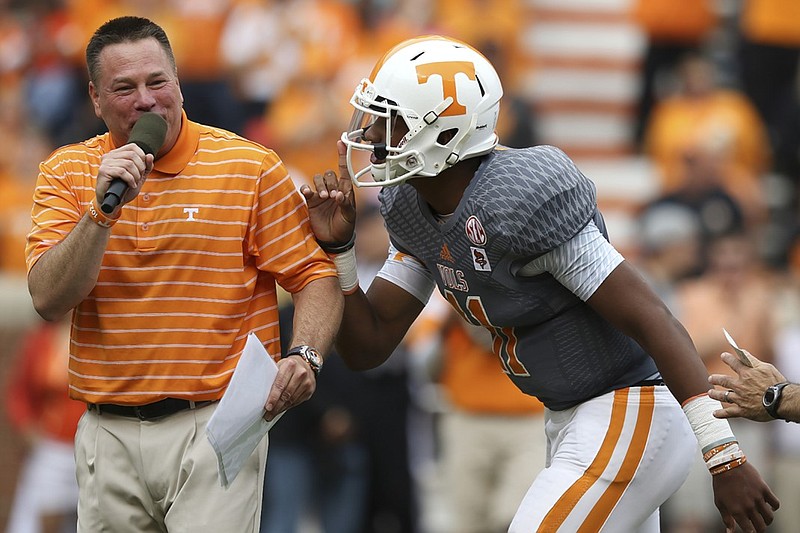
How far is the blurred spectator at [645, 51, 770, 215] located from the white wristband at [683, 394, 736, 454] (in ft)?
18.8

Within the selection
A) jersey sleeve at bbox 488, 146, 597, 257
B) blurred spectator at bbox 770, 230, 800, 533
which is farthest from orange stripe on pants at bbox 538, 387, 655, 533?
blurred spectator at bbox 770, 230, 800, 533

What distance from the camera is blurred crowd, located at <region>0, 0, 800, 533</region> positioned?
803 cm

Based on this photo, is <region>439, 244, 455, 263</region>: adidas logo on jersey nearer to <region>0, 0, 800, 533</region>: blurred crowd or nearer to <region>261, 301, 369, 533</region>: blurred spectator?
<region>0, 0, 800, 533</region>: blurred crowd

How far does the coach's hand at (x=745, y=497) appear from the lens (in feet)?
13.5

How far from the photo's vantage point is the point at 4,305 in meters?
9.10

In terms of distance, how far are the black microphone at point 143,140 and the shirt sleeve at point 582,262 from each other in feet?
3.87

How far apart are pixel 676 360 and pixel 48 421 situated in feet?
16.7

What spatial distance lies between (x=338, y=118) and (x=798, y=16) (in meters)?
3.50

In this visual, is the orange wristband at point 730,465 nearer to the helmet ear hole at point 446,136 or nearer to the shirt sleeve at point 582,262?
the shirt sleeve at point 582,262

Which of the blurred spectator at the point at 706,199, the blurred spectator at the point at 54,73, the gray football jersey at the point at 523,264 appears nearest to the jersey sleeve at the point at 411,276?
the gray football jersey at the point at 523,264

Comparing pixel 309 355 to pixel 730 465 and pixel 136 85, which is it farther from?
pixel 730 465

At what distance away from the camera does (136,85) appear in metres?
4.13

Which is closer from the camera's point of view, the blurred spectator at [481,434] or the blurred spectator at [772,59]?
the blurred spectator at [481,434]

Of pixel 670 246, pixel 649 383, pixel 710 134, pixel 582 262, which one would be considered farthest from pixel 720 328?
pixel 582 262
